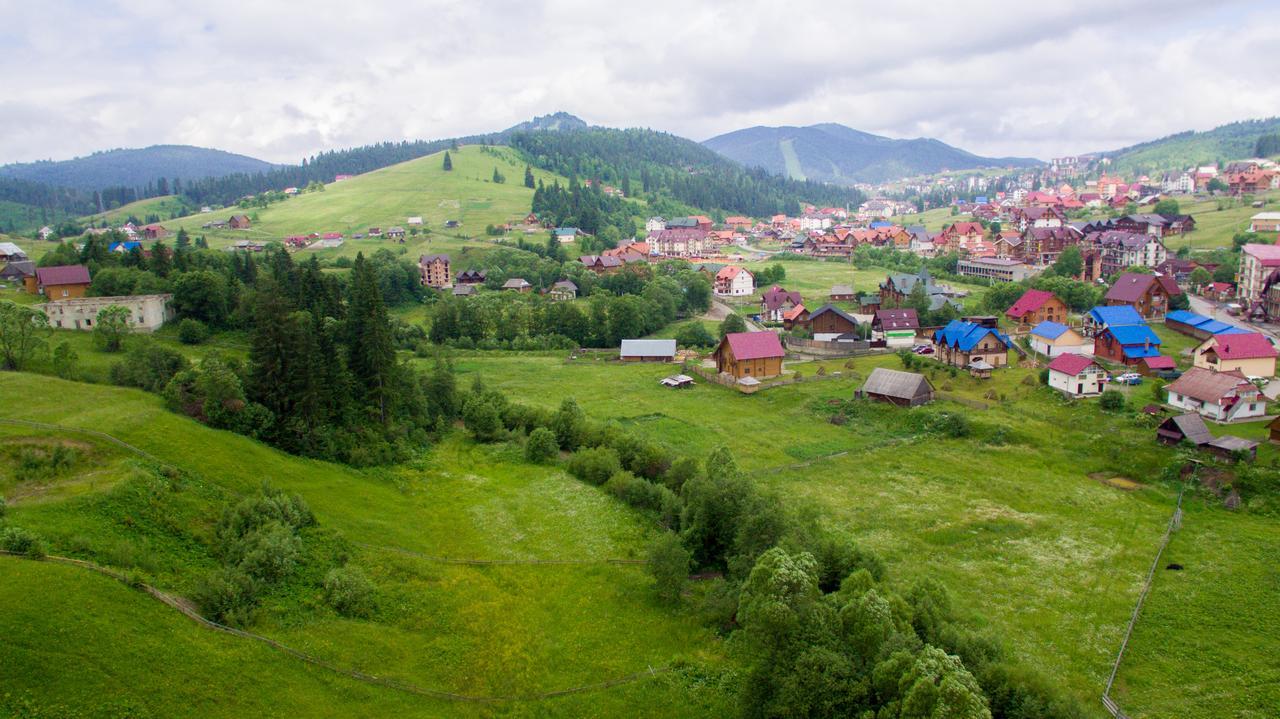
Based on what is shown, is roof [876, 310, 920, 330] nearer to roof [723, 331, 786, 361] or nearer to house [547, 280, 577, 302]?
roof [723, 331, 786, 361]

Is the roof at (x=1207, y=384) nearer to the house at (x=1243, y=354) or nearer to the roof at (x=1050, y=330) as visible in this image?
the house at (x=1243, y=354)

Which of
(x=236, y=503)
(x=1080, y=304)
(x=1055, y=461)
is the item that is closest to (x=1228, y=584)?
(x=1055, y=461)

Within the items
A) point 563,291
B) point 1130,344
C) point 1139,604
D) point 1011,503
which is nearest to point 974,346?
point 1130,344

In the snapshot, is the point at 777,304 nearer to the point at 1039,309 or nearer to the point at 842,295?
the point at 842,295

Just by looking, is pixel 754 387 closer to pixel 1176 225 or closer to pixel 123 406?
pixel 123 406

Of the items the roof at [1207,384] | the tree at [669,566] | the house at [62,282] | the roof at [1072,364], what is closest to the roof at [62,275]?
the house at [62,282]
